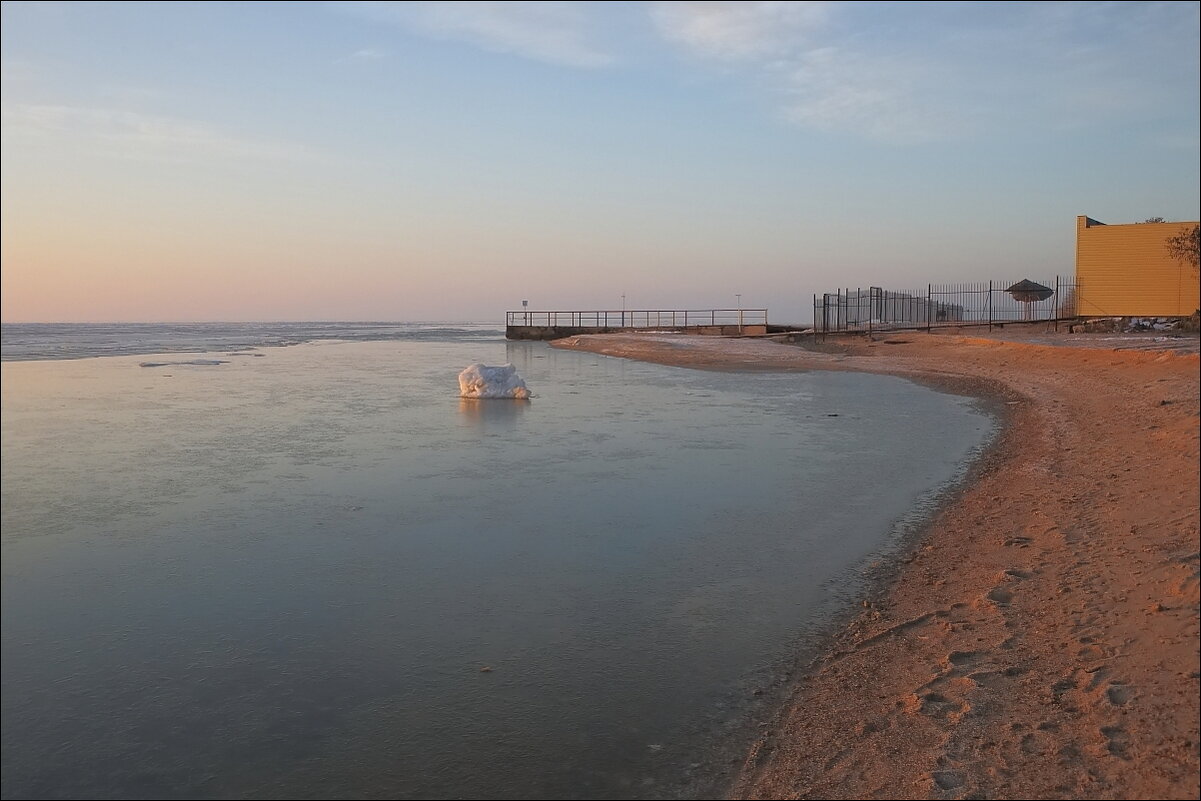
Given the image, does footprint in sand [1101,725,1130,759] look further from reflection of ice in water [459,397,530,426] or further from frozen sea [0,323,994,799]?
reflection of ice in water [459,397,530,426]

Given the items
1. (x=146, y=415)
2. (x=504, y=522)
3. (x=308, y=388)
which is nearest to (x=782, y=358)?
(x=308, y=388)

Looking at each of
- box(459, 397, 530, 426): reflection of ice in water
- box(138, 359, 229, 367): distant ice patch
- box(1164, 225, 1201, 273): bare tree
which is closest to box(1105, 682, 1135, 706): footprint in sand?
box(459, 397, 530, 426): reflection of ice in water

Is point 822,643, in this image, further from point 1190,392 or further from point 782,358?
point 782,358

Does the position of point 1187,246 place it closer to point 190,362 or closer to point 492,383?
point 492,383

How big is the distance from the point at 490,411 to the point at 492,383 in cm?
228

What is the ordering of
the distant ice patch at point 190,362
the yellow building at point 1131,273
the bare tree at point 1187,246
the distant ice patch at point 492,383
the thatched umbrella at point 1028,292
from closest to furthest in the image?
the distant ice patch at point 492,383, the bare tree at point 1187,246, the distant ice patch at point 190,362, the yellow building at point 1131,273, the thatched umbrella at point 1028,292

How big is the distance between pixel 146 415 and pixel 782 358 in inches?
860

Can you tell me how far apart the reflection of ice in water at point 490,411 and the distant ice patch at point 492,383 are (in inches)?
8.5

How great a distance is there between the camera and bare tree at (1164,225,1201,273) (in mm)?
27531

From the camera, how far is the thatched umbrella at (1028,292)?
34.4 m

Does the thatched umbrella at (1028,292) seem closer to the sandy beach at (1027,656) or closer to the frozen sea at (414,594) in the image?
the frozen sea at (414,594)

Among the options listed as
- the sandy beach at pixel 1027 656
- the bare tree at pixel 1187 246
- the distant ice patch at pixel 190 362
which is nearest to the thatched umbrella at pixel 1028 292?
the bare tree at pixel 1187 246

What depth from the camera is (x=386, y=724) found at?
4.08m

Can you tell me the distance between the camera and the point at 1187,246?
28172mm
